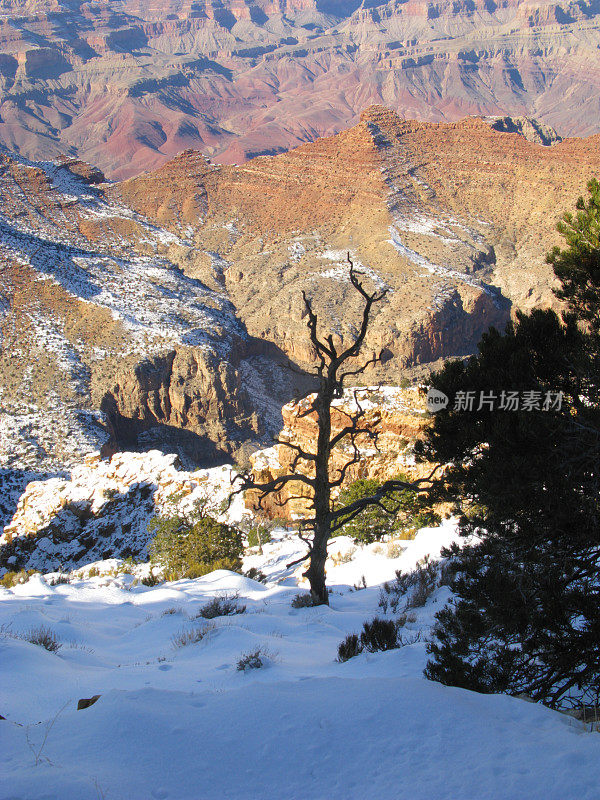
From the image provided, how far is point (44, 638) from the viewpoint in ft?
21.0

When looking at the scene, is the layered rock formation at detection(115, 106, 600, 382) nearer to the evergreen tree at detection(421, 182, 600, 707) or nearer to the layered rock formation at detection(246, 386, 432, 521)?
the layered rock formation at detection(246, 386, 432, 521)

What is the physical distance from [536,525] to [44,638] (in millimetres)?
5700

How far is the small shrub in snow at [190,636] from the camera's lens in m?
6.69

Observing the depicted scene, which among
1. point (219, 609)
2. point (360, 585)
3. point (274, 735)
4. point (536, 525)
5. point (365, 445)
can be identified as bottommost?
point (360, 585)

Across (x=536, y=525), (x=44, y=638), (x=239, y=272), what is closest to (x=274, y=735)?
(x=536, y=525)

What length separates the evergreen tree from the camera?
4.50 m

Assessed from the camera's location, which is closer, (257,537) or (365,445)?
(257,537)

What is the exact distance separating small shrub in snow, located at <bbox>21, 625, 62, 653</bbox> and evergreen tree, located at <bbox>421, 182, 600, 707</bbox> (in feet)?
14.3

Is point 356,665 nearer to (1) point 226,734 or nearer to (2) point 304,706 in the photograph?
(2) point 304,706

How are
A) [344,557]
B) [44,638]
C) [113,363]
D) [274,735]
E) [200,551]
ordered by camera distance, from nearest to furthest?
[274,735] → [44,638] → [344,557] → [200,551] → [113,363]

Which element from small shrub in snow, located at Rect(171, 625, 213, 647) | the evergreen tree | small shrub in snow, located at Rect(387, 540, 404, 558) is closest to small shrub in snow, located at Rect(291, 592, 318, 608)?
small shrub in snow, located at Rect(171, 625, 213, 647)

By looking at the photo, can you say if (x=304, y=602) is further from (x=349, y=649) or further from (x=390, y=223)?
(x=390, y=223)

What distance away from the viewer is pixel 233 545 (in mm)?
16016

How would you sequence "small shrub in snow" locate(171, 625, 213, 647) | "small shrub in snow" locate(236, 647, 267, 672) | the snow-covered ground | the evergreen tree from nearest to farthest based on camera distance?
the snow-covered ground
the evergreen tree
"small shrub in snow" locate(236, 647, 267, 672)
"small shrub in snow" locate(171, 625, 213, 647)
